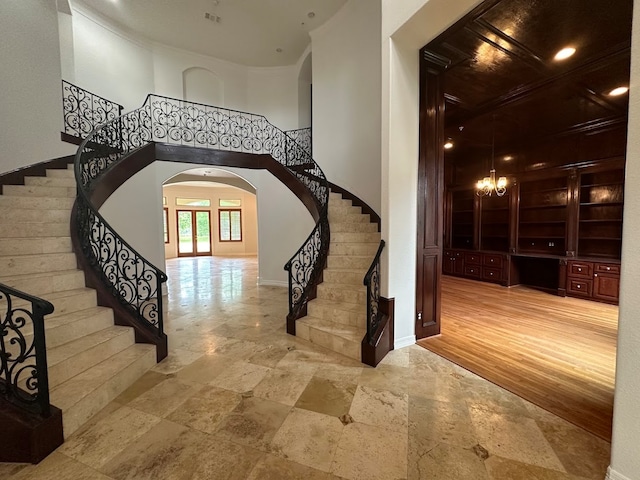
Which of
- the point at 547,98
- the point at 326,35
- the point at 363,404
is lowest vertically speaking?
the point at 363,404

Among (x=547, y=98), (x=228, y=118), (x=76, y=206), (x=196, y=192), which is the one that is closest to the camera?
(x=76, y=206)

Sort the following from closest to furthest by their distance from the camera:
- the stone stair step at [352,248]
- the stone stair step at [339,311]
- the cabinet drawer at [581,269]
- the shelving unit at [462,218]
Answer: the stone stair step at [339,311] → the stone stair step at [352,248] → the cabinet drawer at [581,269] → the shelving unit at [462,218]

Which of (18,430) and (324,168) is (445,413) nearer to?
(18,430)

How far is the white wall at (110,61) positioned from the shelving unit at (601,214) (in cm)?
1010

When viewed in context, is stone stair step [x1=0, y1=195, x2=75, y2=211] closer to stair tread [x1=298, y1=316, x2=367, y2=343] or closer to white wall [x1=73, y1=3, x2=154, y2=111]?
white wall [x1=73, y1=3, x2=154, y2=111]

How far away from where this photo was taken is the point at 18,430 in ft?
5.44

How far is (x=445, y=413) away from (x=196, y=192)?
13779 mm

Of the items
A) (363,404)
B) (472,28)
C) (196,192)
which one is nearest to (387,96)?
(472,28)

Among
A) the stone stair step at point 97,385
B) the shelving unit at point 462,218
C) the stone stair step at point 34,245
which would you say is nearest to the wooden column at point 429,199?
the stone stair step at point 97,385

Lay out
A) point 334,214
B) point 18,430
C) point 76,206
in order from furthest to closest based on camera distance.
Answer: point 334,214 → point 76,206 → point 18,430

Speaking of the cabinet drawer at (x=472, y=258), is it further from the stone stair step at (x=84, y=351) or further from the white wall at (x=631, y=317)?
the stone stair step at (x=84, y=351)

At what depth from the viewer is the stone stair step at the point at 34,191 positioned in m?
3.66

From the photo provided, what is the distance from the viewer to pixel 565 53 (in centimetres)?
324

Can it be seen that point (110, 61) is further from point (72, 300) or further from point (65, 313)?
point (65, 313)
